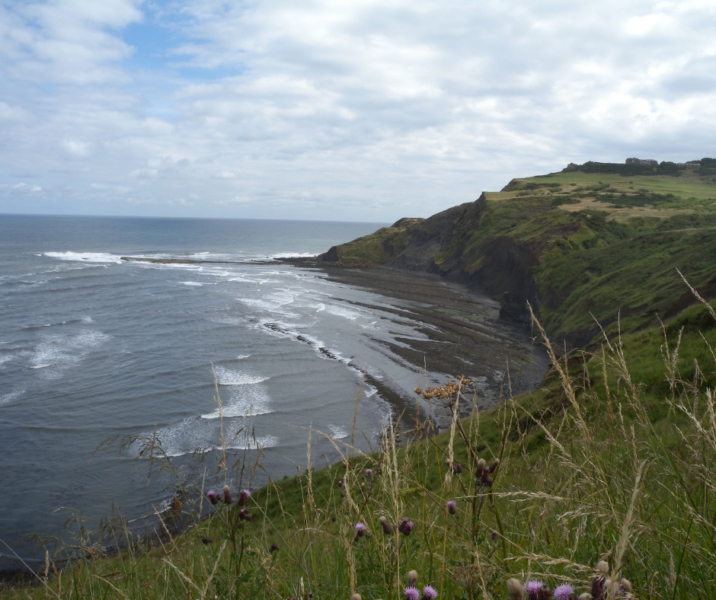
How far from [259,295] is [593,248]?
137 ft

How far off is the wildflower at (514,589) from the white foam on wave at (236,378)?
29575 millimetres

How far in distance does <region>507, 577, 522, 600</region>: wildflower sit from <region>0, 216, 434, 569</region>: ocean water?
1.65m

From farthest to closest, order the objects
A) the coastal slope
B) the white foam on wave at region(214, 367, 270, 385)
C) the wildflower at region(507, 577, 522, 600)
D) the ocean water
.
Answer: the coastal slope < the white foam on wave at region(214, 367, 270, 385) < the ocean water < the wildflower at region(507, 577, 522, 600)

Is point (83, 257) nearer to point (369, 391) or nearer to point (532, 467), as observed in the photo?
point (369, 391)

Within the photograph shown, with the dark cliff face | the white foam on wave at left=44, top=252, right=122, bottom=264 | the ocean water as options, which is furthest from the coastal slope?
the white foam on wave at left=44, top=252, right=122, bottom=264

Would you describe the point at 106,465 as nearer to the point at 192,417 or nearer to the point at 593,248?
the point at 192,417

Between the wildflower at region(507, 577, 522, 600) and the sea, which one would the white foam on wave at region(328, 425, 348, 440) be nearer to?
the sea

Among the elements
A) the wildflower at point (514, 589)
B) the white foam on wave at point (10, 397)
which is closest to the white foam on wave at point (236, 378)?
the white foam on wave at point (10, 397)

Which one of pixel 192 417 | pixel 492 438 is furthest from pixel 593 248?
pixel 192 417

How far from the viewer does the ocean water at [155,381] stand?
18.1m

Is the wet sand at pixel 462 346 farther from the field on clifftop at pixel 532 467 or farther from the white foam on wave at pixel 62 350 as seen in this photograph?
the white foam on wave at pixel 62 350

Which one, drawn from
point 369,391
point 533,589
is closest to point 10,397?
point 369,391

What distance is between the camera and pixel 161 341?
3716 centimetres

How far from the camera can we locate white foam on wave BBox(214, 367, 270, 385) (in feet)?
97.5
